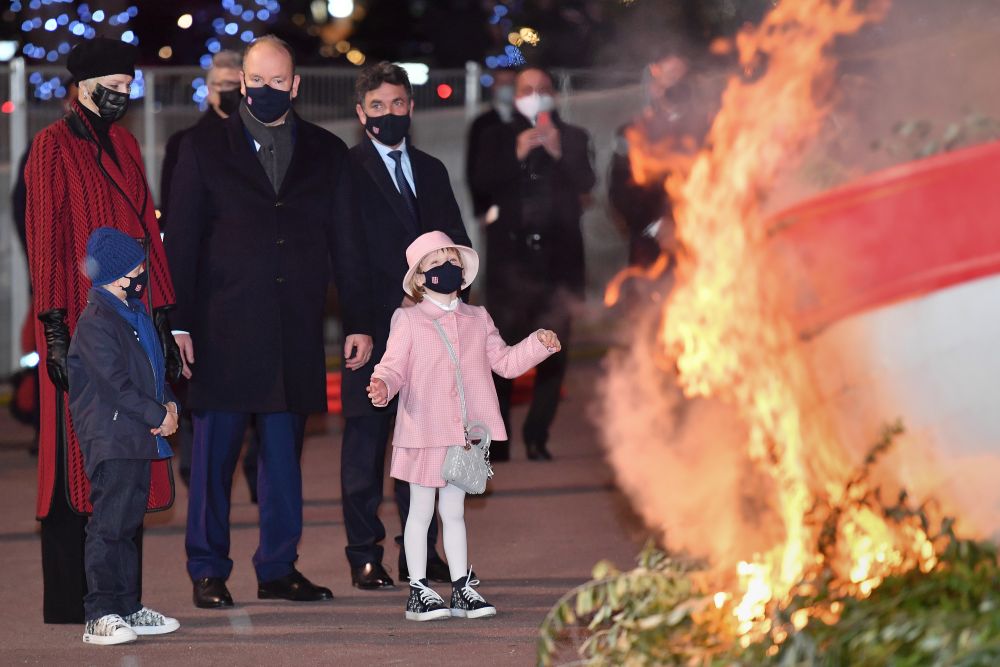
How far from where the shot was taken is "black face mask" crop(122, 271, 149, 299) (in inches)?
240

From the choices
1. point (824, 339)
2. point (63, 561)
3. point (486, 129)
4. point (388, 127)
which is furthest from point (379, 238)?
point (486, 129)

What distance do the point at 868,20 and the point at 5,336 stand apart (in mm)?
10044

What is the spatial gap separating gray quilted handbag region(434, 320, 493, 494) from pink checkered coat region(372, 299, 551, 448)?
0.02m

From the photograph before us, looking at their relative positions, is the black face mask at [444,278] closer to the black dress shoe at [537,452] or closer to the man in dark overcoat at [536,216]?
the man in dark overcoat at [536,216]

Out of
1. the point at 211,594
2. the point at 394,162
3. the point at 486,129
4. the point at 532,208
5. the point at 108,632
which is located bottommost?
the point at 108,632

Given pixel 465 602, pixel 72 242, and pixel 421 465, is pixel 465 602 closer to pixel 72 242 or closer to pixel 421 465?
pixel 421 465

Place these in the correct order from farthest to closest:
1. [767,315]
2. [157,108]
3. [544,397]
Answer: [157,108], [544,397], [767,315]

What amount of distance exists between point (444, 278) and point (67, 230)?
1445 mm

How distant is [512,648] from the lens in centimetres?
596

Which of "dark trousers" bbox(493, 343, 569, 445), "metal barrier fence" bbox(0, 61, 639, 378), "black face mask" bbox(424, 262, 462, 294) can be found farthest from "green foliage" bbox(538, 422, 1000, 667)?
"metal barrier fence" bbox(0, 61, 639, 378)

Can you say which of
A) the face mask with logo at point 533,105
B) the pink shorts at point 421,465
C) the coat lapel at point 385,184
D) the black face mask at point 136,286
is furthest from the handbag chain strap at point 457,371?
the face mask with logo at point 533,105

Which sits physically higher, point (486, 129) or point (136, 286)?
point (486, 129)

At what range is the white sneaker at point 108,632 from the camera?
607cm

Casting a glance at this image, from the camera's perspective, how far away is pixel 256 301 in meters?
6.84
